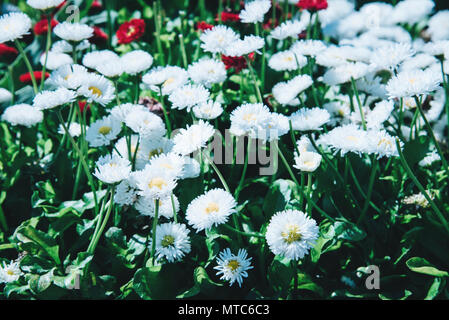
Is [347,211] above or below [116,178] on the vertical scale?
below

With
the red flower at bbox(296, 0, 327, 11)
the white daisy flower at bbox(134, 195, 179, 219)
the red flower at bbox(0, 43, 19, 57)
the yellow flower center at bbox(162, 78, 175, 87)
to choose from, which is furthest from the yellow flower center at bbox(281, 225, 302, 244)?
the red flower at bbox(0, 43, 19, 57)

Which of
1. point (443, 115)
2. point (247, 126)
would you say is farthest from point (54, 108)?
point (443, 115)

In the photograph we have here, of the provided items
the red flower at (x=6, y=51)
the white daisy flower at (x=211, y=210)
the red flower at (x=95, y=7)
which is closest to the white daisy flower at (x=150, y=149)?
the white daisy flower at (x=211, y=210)

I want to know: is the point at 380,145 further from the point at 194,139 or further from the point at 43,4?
the point at 43,4

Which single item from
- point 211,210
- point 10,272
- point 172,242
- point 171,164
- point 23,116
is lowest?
point 10,272

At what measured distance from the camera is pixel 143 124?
1.32 meters

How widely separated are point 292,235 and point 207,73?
0.69 m

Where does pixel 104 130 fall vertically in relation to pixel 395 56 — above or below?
below

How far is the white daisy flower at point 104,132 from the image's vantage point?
1394 mm

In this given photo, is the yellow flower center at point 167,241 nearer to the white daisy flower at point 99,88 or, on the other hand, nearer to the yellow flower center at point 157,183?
the yellow flower center at point 157,183

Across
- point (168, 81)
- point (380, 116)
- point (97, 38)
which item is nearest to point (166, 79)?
point (168, 81)

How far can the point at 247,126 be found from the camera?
3.90 ft

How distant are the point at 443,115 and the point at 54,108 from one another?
151 centimetres
